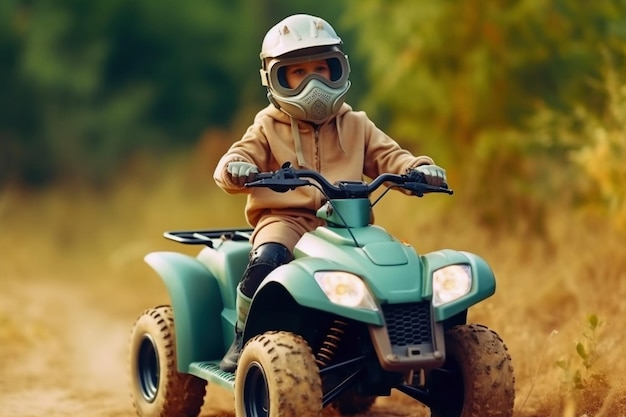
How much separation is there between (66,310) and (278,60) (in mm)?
5605

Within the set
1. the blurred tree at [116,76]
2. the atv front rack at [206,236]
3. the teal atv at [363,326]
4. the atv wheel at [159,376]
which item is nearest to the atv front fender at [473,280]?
the teal atv at [363,326]

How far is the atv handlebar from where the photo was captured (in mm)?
5156

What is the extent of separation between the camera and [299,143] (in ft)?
18.8

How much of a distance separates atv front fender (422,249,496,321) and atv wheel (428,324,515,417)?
177 mm

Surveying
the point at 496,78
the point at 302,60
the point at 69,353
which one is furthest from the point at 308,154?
the point at 496,78

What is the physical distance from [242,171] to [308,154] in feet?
1.91

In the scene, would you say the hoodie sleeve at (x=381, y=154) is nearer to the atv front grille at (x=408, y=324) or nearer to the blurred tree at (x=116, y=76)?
the atv front grille at (x=408, y=324)

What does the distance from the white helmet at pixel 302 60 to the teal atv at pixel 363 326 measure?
0.48 m

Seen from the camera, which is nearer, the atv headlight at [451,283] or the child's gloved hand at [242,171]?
the atv headlight at [451,283]

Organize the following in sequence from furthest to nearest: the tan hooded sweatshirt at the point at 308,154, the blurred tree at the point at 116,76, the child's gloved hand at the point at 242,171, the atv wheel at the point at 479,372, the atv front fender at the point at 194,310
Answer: the blurred tree at the point at 116,76 → the atv front fender at the point at 194,310 → the tan hooded sweatshirt at the point at 308,154 → the child's gloved hand at the point at 242,171 → the atv wheel at the point at 479,372

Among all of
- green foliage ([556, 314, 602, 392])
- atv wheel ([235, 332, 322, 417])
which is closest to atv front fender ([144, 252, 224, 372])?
atv wheel ([235, 332, 322, 417])

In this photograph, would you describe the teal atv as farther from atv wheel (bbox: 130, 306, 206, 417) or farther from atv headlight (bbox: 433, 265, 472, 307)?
atv wheel (bbox: 130, 306, 206, 417)

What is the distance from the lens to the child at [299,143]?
18.2 feet

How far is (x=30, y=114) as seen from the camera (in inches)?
585
